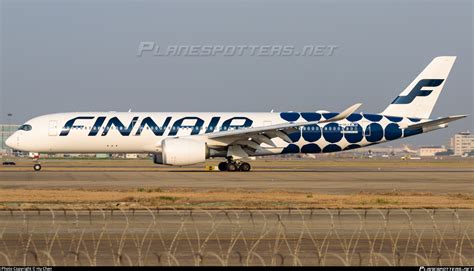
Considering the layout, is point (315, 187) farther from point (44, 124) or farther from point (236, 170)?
point (44, 124)

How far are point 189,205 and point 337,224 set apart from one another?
21.1 feet

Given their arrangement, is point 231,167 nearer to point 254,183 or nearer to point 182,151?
point 182,151

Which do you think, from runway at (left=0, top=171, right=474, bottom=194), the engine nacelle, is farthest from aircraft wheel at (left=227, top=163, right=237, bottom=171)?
runway at (left=0, top=171, right=474, bottom=194)

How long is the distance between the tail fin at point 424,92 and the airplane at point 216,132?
149 cm

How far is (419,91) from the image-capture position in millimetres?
55781

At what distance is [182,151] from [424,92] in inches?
712

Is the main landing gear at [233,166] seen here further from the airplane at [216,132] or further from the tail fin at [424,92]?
the tail fin at [424,92]

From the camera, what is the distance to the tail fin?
5550cm

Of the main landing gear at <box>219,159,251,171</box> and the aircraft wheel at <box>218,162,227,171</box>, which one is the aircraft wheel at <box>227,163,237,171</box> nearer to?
the main landing gear at <box>219,159,251,171</box>

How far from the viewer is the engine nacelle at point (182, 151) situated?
4762 centimetres

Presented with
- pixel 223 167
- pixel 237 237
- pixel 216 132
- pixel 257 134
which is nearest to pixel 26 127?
pixel 216 132

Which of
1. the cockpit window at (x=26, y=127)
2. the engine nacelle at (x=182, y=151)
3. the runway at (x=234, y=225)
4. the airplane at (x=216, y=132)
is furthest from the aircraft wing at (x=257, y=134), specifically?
the runway at (x=234, y=225)

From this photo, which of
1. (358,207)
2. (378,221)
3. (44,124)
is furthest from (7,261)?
(44,124)

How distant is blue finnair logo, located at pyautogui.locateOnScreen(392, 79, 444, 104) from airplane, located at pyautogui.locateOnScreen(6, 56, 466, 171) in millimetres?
1956
